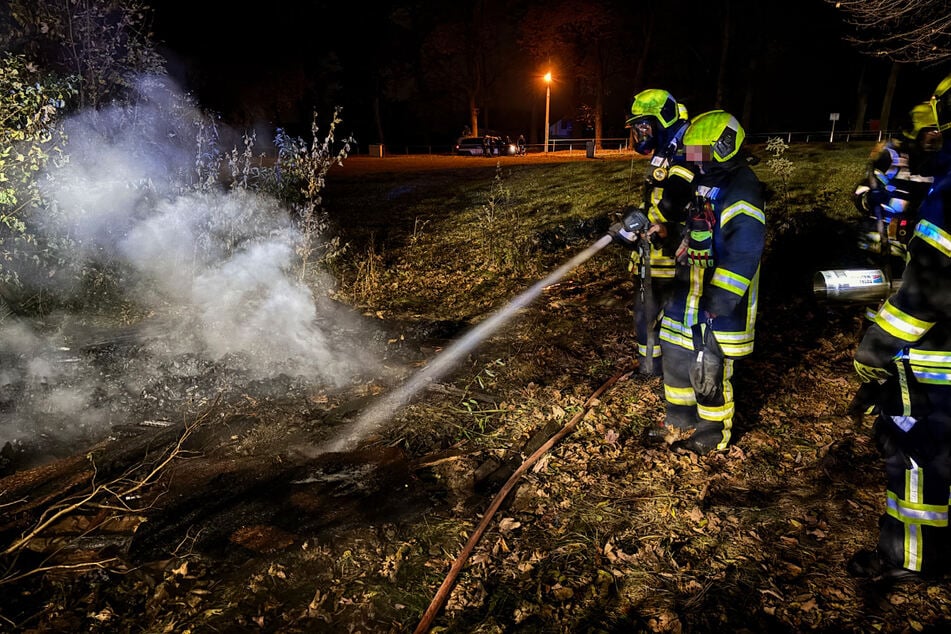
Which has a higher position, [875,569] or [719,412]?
[719,412]

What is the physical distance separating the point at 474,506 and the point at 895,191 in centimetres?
413

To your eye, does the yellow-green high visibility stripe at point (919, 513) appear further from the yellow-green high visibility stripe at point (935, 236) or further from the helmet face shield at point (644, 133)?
the helmet face shield at point (644, 133)

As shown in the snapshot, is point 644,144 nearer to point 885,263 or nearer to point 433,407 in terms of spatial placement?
point 885,263

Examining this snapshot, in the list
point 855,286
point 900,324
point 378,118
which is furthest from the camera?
point 378,118

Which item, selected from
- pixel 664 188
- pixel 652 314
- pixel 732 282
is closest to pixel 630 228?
pixel 664 188

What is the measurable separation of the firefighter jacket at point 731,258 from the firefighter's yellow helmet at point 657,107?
0.96 m

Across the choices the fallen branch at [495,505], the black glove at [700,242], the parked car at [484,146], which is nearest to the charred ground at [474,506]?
the fallen branch at [495,505]

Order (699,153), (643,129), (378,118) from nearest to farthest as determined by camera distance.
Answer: (699,153)
(643,129)
(378,118)

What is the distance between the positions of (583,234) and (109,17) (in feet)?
25.9

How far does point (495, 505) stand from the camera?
3.81 m

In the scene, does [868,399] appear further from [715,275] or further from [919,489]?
[715,275]

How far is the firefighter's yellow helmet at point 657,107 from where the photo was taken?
15.4 feet

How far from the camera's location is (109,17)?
7.04m

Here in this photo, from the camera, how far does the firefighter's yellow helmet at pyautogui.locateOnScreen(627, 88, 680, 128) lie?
470 centimetres
